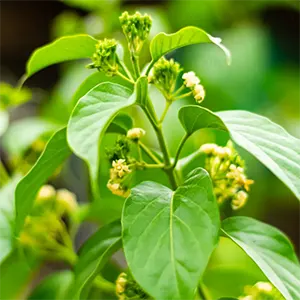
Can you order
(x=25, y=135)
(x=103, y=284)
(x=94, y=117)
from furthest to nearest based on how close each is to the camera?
1. (x=25, y=135)
2. (x=103, y=284)
3. (x=94, y=117)

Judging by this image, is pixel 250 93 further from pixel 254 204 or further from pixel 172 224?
pixel 172 224

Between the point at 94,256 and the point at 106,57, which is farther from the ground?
the point at 106,57

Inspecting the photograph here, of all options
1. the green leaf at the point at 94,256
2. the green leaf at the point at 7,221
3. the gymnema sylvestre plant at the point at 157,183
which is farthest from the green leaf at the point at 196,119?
the green leaf at the point at 7,221

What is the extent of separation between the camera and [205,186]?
0.42 m

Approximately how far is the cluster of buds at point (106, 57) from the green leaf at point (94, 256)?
13cm

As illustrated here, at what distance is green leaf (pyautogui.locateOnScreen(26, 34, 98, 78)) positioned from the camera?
48 centimetres

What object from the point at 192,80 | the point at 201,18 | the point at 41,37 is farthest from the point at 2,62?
the point at 192,80

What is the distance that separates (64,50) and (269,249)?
0.23 metres

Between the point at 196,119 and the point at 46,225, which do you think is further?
the point at 46,225

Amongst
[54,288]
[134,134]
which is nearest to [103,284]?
[54,288]

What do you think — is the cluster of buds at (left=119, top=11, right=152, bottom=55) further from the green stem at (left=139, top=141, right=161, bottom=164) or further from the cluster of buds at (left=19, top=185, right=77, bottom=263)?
the cluster of buds at (left=19, top=185, right=77, bottom=263)

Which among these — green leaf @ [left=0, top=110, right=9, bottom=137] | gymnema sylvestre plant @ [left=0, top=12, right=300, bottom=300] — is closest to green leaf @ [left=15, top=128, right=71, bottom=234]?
gymnema sylvestre plant @ [left=0, top=12, right=300, bottom=300]

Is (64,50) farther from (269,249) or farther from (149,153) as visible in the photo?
(269,249)

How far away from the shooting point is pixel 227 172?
486 mm
